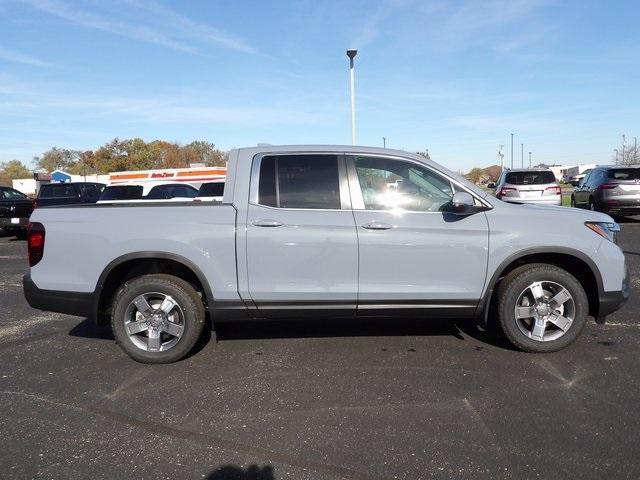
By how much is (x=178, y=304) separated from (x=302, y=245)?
1198 millimetres

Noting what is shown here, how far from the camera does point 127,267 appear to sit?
424cm

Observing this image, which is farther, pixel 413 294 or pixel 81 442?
pixel 413 294

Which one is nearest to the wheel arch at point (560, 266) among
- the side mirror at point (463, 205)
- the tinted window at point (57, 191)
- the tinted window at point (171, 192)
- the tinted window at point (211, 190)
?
the side mirror at point (463, 205)

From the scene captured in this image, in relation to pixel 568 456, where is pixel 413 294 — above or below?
above

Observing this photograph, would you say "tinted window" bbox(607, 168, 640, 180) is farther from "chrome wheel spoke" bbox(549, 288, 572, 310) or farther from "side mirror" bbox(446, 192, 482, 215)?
"side mirror" bbox(446, 192, 482, 215)

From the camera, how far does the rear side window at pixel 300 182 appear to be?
13.5 feet

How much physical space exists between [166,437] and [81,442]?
522mm

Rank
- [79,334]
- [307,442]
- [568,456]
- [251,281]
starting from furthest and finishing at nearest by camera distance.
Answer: [79,334]
[251,281]
[307,442]
[568,456]

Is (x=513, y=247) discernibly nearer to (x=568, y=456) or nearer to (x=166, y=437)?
(x=568, y=456)

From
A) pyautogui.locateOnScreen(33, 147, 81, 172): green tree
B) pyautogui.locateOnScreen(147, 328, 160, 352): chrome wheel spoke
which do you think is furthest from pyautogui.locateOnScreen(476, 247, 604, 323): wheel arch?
pyautogui.locateOnScreen(33, 147, 81, 172): green tree

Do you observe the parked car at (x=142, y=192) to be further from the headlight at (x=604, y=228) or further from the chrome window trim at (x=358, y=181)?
the headlight at (x=604, y=228)

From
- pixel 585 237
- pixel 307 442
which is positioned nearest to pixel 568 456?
pixel 307 442

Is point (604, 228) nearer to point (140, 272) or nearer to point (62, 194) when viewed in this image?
point (140, 272)

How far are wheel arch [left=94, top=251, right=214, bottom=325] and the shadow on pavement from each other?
1645 mm
